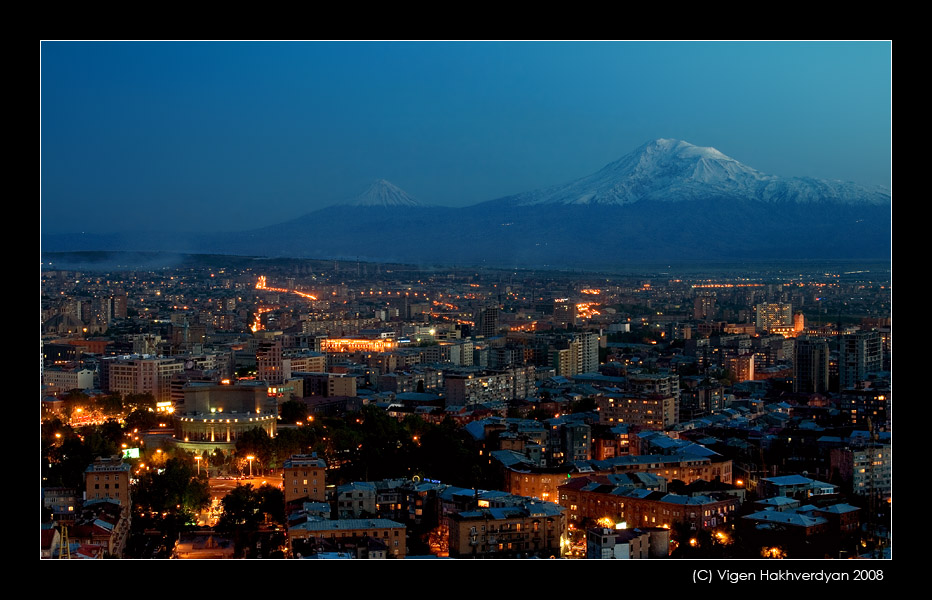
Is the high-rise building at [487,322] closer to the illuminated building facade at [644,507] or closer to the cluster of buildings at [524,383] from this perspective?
the cluster of buildings at [524,383]

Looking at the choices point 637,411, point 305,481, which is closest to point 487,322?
point 637,411

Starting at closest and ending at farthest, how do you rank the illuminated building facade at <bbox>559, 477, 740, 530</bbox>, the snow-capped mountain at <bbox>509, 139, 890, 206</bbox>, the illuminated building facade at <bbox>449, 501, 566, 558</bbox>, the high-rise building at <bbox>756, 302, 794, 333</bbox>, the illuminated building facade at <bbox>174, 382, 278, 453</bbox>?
1. the illuminated building facade at <bbox>449, 501, 566, 558</bbox>
2. the illuminated building facade at <bbox>559, 477, 740, 530</bbox>
3. the illuminated building facade at <bbox>174, 382, 278, 453</bbox>
4. the high-rise building at <bbox>756, 302, 794, 333</bbox>
5. the snow-capped mountain at <bbox>509, 139, 890, 206</bbox>

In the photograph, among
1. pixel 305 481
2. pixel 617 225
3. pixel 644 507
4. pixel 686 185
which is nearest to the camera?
pixel 644 507

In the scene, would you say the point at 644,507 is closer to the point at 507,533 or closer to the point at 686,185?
the point at 507,533

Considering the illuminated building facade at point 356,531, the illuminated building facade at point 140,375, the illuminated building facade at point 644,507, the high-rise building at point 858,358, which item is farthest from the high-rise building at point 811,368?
the illuminated building facade at point 356,531

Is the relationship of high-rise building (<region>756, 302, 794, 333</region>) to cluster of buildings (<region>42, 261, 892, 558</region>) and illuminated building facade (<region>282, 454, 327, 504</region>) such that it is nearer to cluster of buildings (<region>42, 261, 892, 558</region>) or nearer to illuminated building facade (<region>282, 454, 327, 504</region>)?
cluster of buildings (<region>42, 261, 892, 558</region>)

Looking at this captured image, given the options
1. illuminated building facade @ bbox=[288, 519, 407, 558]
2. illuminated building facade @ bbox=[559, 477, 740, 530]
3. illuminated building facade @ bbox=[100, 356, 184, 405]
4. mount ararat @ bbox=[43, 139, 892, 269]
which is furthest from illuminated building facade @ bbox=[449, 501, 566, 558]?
mount ararat @ bbox=[43, 139, 892, 269]
